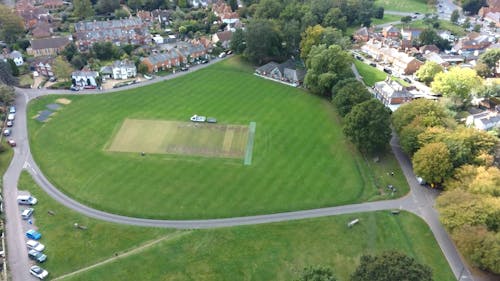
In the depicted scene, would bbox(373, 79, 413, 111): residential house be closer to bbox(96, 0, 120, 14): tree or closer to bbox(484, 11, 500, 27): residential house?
bbox(484, 11, 500, 27): residential house

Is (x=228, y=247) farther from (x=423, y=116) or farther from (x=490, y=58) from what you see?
(x=490, y=58)

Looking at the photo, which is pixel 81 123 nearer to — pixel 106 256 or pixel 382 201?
pixel 106 256

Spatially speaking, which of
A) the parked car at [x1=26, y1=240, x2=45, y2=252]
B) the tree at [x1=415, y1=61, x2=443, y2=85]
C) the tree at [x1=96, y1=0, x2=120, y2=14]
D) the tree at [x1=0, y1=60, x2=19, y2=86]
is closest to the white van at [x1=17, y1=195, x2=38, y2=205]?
the parked car at [x1=26, y1=240, x2=45, y2=252]

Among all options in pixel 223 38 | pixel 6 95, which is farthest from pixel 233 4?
pixel 6 95

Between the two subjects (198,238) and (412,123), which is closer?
(198,238)

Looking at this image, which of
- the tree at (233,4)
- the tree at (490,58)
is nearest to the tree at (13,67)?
the tree at (233,4)

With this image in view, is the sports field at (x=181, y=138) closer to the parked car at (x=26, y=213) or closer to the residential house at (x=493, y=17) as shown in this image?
the parked car at (x=26, y=213)

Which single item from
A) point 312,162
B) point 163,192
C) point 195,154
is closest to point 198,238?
point 163,192
